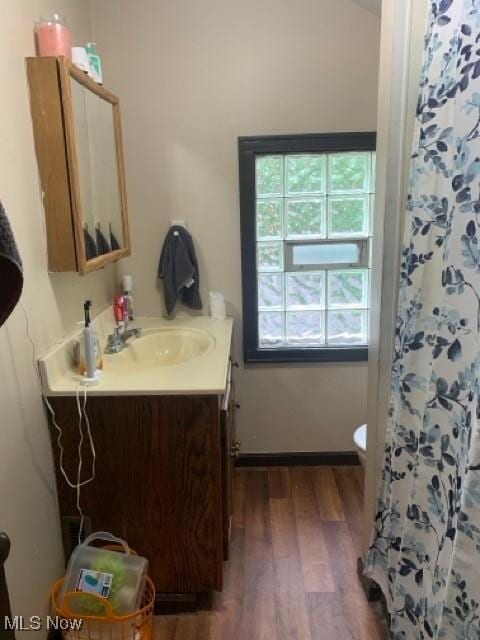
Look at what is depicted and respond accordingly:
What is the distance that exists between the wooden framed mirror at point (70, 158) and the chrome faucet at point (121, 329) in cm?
37

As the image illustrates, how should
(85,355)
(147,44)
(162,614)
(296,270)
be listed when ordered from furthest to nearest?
1. (296,270)
2. (147,44)
3. (162,614)
4. (85,355)

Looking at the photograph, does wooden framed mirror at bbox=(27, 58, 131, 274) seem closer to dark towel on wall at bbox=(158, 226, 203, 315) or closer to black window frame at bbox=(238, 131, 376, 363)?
dark towel on wall at bbox=(158, 226, 203, 315)

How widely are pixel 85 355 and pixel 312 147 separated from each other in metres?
1.49

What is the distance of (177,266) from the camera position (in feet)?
7.81

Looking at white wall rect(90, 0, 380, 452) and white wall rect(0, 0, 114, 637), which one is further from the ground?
white wall rect(90, 0, 380, 452)

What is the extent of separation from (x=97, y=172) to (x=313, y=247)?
114 centimetres

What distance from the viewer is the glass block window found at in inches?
94.0

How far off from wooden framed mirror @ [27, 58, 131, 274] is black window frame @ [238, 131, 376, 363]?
2.45 feet

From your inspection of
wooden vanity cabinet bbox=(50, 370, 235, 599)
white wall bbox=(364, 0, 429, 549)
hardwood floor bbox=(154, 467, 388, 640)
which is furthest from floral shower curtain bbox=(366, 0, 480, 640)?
wooden vanity cabinet bbox=(50, 370, 235, 599)

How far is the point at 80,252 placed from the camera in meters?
1.60

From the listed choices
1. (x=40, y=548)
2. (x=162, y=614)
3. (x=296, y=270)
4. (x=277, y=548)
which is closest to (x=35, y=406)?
(x=40, y=548)

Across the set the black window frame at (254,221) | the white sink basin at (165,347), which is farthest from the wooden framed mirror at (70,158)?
the black window frame at (254,221)

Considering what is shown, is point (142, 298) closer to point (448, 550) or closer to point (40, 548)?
point (40, 548)

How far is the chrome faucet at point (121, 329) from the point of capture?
2037mm
